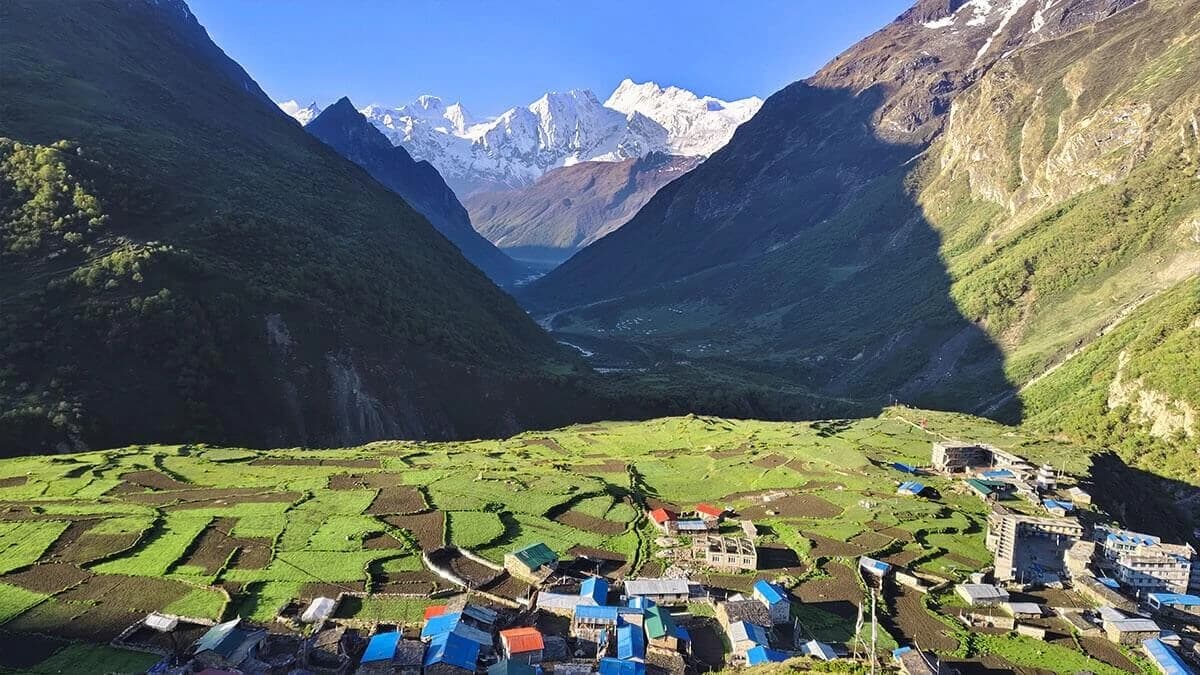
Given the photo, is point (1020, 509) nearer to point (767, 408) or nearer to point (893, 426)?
point (893, 426)

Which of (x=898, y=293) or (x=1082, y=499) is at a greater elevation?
(x=898, y=293)

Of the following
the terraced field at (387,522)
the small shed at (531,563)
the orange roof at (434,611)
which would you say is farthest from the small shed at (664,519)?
the orange roof at (434,611)

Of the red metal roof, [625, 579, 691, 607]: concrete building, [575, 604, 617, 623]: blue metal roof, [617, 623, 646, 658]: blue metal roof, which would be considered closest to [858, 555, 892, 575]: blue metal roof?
[625, 579, 691, 607]: concrete building

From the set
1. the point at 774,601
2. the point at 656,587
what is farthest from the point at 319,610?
the point at 774,601

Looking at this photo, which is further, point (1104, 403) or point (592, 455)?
point (1104, 403)

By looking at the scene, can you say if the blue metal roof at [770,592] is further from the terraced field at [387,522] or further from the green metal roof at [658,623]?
the green metal roof at [658,623]

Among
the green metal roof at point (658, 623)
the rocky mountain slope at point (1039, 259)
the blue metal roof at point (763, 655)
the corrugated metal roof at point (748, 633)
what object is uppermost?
the rocky mountain slope at point (1039, 259)

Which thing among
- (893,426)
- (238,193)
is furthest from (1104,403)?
(238,193)
